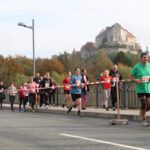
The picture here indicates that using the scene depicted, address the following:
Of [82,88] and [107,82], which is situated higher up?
[107,82]

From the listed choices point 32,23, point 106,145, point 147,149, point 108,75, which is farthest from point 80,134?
point 32,23

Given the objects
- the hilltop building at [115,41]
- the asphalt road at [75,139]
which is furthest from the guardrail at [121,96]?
the hilltop building at [115,41]

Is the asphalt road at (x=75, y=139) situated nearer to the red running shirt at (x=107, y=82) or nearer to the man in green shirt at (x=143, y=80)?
the man in green shirt at (x=143, y=80)

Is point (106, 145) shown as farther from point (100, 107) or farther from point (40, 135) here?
point (100, 107)

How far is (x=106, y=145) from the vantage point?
407 inches

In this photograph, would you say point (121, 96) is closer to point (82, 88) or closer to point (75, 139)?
point (82, 88)

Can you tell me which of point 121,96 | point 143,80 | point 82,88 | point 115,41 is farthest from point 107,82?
point 115,41

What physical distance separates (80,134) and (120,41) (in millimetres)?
183702

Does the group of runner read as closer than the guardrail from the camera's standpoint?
Yes

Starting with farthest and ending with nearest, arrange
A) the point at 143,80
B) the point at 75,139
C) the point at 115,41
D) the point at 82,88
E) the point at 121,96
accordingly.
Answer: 1. the point at 115,41
2. the point at 82,88
3. the point at 121,96
4. the point at 143,80
5. the point at 75,139

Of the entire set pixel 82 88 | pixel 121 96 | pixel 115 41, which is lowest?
pixel 121 96

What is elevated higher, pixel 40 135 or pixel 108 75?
pixel 108 75

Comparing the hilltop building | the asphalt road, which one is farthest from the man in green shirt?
the hilltop building

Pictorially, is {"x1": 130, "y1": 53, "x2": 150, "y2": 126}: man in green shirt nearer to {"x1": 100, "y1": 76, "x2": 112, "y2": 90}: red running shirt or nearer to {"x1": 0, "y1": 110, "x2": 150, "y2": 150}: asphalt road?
{"x1": 0, "y1": 110, "x2": 150, "y2": 150}: asphalt road
